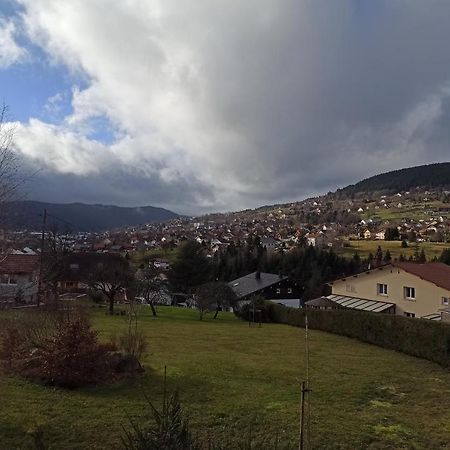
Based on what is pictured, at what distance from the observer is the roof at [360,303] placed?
34562 mm

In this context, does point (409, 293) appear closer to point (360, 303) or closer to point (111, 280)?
point (360, 303)

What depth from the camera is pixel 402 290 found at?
3412 cm

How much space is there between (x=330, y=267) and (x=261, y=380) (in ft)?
182

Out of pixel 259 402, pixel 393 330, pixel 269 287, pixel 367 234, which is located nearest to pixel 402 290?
pixel 393 330

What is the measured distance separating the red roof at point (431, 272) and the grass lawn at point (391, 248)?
131 feet

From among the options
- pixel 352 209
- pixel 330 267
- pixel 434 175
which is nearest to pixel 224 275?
pixel 330 267

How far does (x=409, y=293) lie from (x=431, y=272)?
256 centimetres

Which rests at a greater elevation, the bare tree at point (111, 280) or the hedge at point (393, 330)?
the bare tree at point (111, 280)

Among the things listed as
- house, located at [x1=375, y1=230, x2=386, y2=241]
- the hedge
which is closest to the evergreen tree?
the hedge

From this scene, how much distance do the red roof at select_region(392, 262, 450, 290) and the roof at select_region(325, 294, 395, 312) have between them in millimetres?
3124

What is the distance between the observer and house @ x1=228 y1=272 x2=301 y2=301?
55.8 meters

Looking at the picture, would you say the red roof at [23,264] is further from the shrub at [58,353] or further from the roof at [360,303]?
the shrub at [58,353]

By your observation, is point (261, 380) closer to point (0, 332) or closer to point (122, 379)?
point (122, 379)

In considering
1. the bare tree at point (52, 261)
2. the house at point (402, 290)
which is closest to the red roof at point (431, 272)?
the house at point (402, 290)
